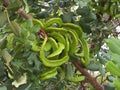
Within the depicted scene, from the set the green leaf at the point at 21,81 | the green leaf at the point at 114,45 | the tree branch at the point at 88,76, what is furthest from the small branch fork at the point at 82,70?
the green leaf at the point at 114,45

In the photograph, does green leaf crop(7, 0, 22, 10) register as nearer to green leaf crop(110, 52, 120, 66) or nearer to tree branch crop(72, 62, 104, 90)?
tree branch crop(72, 62, 104, 90)

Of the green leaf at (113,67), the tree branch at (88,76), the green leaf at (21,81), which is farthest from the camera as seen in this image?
the tree branch at (88,76)

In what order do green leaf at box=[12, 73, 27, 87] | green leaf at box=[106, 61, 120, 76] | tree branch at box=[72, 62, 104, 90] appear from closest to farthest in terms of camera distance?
green leaf at box=[106, 61, 120, 76] < green leaf at box=[12, 73, 27, 87] < tree branch at box=[72, 62, 104, 90]

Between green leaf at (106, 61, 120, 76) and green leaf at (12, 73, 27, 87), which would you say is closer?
green leaf at (106, 61, 120, 76)

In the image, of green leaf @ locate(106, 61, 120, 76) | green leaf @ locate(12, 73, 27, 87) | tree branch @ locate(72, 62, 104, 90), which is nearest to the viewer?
green leaf @ locate(106, 61, 120, 76)

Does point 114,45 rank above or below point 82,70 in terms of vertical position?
above

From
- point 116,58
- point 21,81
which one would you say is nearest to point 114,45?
point 116,58

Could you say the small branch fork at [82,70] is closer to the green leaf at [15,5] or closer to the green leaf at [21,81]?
the green leaf at [15,5]

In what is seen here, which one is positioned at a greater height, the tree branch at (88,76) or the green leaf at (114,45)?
the green leaf at (114,45)

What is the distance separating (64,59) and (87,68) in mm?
145

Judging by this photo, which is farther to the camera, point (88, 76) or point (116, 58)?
point (88, 76)

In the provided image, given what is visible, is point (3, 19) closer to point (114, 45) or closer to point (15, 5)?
point (15, 5)

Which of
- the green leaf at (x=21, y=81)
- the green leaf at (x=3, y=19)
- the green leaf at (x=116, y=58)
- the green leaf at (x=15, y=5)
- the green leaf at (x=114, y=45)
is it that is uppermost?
the green leaf at (x=15, y=5)

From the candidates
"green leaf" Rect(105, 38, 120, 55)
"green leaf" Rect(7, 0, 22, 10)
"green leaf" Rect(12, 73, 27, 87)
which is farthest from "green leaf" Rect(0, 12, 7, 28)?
"green leaf" Rect(105, 38, 120, 55)
